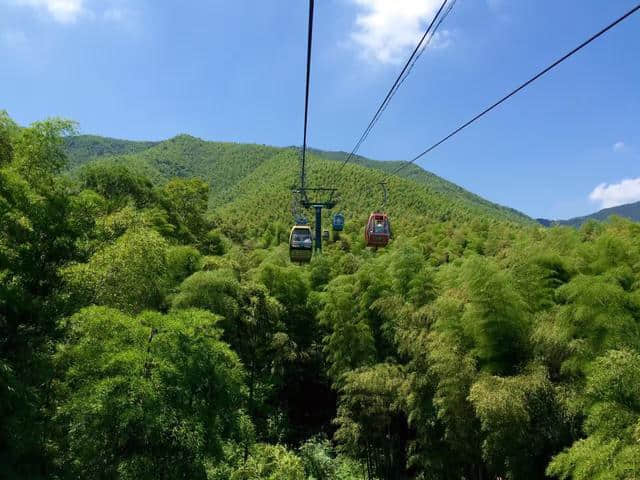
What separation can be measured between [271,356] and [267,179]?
6613 centimetres

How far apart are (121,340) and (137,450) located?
60.0 inches

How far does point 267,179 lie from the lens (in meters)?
78.9

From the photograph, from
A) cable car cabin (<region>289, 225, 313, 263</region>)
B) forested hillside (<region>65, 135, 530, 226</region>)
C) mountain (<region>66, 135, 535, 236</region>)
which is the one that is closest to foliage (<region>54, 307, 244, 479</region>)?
cable car cabin (<region>289, 225, 313, 263</region>)

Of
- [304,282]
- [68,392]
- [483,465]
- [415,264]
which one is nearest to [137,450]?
[68,392]

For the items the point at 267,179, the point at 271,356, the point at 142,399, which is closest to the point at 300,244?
the point at 271,356

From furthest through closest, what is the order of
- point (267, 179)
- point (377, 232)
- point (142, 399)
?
point (267, 179) → point (377, 232) → point (142, 399)

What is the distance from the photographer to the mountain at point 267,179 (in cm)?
4762

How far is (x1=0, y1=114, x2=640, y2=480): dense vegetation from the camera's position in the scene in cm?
600

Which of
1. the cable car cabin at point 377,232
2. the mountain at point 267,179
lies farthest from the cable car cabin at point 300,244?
the mountain at point 267,179

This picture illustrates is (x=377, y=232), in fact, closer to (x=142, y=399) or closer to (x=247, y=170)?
(x=142, y=399)

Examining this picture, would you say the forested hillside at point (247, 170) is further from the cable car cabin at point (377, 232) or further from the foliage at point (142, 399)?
the foliage at point (142, 399)

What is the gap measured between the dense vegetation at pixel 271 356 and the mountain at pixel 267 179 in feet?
26.9

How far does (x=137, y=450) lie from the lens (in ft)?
20.2

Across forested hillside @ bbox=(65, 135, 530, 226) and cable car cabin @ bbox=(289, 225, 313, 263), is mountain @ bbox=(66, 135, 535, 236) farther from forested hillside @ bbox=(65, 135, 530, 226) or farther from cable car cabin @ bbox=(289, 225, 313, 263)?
cable car cabin @ bbox=(289, 225, 313, 263)
